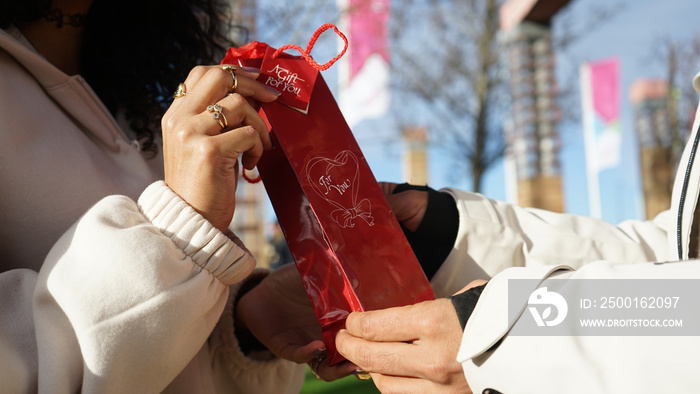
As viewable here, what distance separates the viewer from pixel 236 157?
896 millimetres

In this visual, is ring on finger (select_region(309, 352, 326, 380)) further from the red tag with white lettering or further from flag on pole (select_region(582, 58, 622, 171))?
flag on pole (select_region(582, 58, 622, 171))

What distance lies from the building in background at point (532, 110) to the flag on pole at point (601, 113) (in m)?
0.49

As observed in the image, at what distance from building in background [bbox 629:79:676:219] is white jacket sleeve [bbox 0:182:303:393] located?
6884mm

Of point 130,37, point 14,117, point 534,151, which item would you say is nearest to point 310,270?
point 14,117

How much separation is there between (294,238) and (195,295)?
281mm

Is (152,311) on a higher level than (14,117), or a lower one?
lower

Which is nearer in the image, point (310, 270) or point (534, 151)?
point (310, 270)

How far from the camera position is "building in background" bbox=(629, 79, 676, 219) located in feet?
21.7

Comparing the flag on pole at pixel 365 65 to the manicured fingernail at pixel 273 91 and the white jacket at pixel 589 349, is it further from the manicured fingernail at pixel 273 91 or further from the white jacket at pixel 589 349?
the white jacket at pixel 589 349

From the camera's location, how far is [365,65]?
21.6 feet

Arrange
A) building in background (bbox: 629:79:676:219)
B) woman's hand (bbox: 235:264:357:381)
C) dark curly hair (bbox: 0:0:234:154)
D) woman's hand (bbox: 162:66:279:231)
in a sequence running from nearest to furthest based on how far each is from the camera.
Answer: woman's hand (bbox: 162:66:279:231) < woman's hand (bbox: 235:264:357:381) < dark curly hair (bbox: 0:0:234:154) < building in background (bbox: 629:79:676:219)

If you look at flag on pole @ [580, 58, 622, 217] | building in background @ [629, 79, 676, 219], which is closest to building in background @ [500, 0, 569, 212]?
flag on pole @ [580, 58, 622, 217]

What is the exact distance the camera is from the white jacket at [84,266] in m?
0.76

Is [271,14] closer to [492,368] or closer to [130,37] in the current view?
[130,37]
